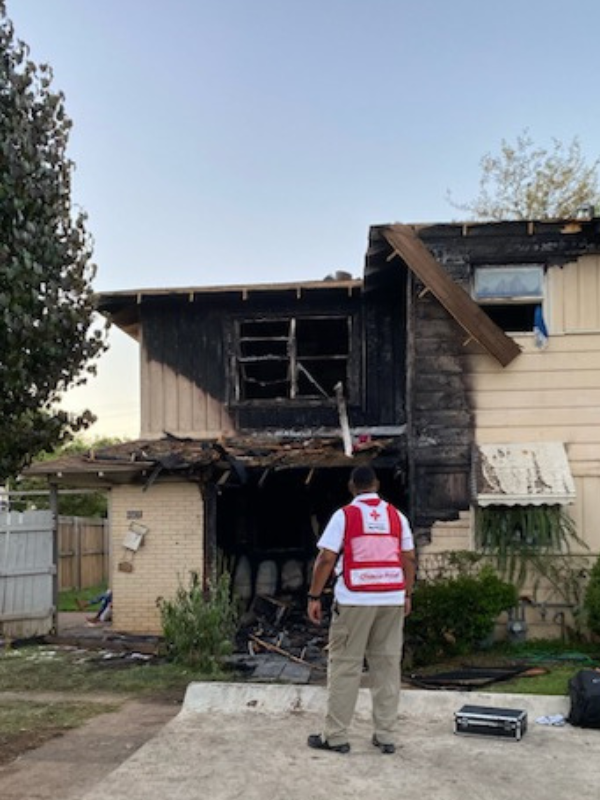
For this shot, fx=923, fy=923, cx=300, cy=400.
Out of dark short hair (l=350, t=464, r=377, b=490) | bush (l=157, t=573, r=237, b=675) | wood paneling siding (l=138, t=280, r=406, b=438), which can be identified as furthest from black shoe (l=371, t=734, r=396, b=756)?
wood paneling siding (l=138, t=280, r=406, b=438)

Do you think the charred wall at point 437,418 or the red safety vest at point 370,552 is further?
the charred wall at point 437,418

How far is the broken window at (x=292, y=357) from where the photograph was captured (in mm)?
14336

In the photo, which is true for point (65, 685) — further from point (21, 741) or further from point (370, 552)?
point (370, 552)

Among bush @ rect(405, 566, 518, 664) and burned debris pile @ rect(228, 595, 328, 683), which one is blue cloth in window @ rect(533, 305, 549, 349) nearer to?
bush @ rect(405, 566, 518, 664)

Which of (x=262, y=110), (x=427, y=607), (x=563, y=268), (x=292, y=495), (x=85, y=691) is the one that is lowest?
(x=85, y=691)

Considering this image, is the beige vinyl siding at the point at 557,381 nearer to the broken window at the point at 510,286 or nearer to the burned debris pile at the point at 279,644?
the broken window at the point at 510,286

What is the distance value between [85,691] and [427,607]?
3764mm

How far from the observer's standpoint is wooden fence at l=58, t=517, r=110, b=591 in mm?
20594

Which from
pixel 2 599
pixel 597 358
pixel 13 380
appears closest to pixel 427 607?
pixel 597 358

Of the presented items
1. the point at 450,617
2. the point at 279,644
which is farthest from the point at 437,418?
the point at 279,644

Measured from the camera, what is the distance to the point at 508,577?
11.3 meters

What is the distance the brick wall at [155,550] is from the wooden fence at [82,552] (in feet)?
23.0

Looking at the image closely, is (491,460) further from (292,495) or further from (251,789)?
(251,789)

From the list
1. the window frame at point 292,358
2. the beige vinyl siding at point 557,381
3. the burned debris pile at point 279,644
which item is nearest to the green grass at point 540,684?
the burned debris pile at point 279,644
